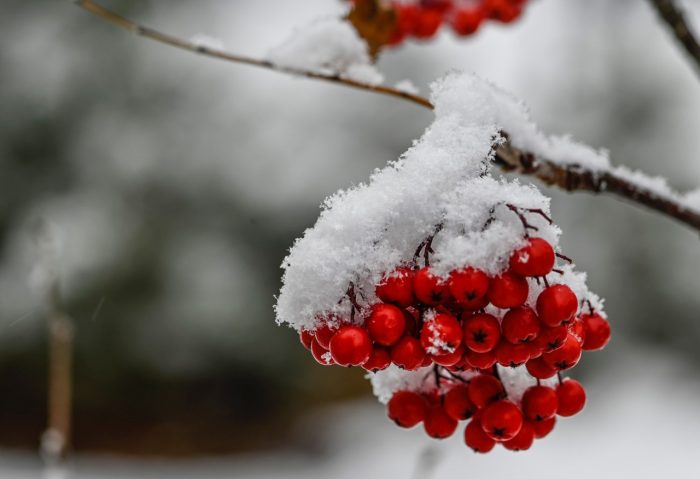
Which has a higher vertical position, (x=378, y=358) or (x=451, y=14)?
(x=451, y=14)

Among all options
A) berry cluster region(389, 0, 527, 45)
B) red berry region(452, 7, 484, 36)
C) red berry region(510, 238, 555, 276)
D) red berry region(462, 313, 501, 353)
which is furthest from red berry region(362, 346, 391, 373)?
red berry region(452, 7, 484, 36)

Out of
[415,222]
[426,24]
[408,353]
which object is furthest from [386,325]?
[426,24]

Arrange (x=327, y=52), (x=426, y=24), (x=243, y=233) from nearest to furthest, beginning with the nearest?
(x=327, y=52) < (x=426, y=24) < (x=243, y=233)

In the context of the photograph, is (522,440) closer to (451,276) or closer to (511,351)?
(511,351)

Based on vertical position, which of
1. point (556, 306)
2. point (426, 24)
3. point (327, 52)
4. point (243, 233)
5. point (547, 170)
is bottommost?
point (556, 306)

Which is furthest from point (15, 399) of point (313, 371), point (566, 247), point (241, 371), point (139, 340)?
point (566, 247)

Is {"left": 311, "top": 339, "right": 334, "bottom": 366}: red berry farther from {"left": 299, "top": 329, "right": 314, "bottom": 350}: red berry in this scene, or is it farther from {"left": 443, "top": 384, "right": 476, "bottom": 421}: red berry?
{"left": 443, "top": 384, "right": 476, "bottom": 421}: red berry
